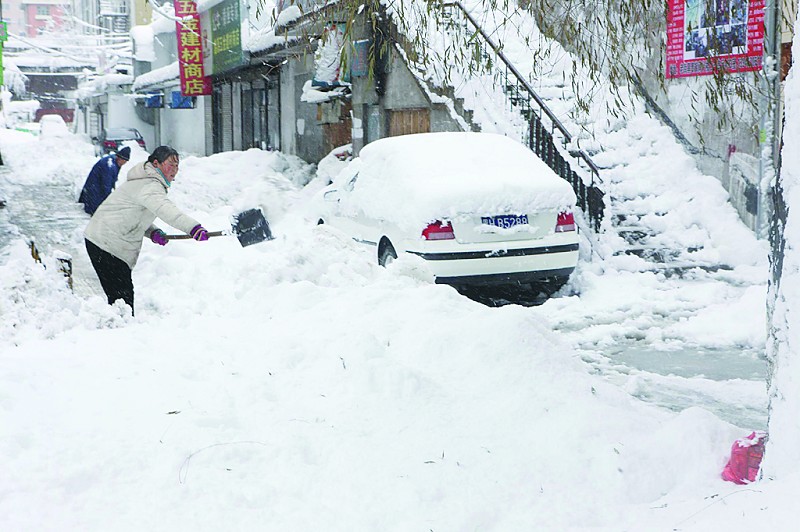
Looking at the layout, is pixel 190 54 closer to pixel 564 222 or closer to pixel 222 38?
pixel 222 38

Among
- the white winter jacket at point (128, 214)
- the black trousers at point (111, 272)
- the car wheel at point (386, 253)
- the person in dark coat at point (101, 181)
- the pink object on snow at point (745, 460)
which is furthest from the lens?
the person in dark coat at point (101, 181)

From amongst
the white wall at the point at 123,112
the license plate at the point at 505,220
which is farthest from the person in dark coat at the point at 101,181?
the white wall at the point at 123,112

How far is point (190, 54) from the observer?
28.4 meters

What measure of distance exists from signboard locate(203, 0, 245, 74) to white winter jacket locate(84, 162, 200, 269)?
1809 cm

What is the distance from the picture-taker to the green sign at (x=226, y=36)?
24953 mm

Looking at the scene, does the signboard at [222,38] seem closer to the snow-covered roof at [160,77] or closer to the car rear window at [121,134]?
the snow-covered roof at [160,77]

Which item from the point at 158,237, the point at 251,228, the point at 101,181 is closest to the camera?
the point at 158,237

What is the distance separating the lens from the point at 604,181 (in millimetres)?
12883

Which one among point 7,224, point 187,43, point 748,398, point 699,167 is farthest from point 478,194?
point 187,43

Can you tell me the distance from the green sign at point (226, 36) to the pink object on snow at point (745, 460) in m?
22.2

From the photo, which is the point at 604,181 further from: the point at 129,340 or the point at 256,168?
the point at 256,168

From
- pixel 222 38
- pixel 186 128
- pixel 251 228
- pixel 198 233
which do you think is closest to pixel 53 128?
pixel 186 128

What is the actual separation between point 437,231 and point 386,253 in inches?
35.1

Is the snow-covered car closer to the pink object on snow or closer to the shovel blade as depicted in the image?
the shovel blade
